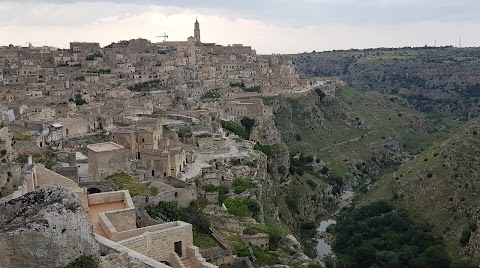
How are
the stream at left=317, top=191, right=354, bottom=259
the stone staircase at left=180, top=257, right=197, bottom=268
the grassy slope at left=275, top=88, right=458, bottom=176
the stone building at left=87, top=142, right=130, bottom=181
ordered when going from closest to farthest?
the stone staircase at left=180, top=257, right=197, bottom=268 < the stone building at left=87, top=142, right=130, bottom=181 < the stream at left=317, top=191, right=354, bottom=259 < the grassy slope at left=275, top=88, right=458, bottom=176

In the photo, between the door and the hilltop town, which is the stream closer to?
the hilltop town

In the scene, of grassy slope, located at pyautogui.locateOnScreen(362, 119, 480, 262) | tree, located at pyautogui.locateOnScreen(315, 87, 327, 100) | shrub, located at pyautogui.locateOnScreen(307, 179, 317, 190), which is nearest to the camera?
grassy slope, located at pyautogui.locateOnScreen(362, 119, 480, 262)

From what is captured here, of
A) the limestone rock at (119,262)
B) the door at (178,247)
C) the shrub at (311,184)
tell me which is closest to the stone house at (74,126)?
the shrub at (311,184)

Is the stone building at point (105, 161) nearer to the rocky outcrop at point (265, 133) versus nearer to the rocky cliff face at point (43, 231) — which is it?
the rocky cliff face at point (43, 231)

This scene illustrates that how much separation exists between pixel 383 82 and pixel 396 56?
104 ft

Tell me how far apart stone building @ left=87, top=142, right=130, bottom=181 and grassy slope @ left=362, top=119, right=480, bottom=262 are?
2836 centimetres

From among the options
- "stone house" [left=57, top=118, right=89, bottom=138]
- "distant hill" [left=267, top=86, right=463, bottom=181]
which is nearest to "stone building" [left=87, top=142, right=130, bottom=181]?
"stone house" [left=57, top=118, right=89, bottom=138]

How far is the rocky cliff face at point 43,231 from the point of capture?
25.9ft

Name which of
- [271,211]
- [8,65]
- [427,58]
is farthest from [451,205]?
[427,58]

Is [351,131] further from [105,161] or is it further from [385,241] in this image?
[105,161]

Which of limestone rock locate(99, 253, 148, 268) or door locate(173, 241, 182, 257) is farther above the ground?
limestone rock locate(99, 253, 148, 268)

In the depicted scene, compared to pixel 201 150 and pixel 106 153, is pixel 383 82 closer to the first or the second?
pixel 201 150

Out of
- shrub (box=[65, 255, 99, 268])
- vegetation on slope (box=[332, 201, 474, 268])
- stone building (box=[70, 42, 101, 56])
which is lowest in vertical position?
vegetation on slope (box=[332, 201, 474, 268])

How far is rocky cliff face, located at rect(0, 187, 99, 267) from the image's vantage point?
A: 7883 mm
